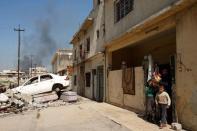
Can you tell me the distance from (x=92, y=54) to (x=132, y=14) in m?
8.94

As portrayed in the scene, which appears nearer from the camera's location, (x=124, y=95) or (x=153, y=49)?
(x=124, y=95)

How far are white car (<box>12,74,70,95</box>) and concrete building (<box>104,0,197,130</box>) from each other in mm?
6650

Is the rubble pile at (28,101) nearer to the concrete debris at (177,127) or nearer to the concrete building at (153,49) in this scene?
the concrete building at (153,49)

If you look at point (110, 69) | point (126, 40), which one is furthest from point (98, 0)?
point (126, 40)

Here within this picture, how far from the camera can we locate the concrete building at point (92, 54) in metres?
20.8

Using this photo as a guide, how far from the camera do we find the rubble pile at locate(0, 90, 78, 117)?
61.0 ft

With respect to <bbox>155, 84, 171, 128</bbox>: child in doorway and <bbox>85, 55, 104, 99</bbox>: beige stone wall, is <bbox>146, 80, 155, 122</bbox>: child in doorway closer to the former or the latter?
<bbox>155, 84, 171, 128</bbox>: child in doorway

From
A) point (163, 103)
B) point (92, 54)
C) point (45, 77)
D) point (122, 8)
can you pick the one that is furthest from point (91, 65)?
point (163, 103)

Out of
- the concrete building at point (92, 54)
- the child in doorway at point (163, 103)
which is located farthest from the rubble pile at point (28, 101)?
the child in doorway at point (163, 103)

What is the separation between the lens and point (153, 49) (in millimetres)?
16109

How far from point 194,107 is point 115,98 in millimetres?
8343

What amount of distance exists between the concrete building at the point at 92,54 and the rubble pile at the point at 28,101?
7.53 feet

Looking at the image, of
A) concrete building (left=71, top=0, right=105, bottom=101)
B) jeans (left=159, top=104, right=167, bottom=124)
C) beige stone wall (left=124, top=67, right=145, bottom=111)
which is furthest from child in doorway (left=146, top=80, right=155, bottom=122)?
concrete building (left=71, top=0, right=105, bottom=101)

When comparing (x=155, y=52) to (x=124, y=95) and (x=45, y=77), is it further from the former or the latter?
(x=45, y=77)
